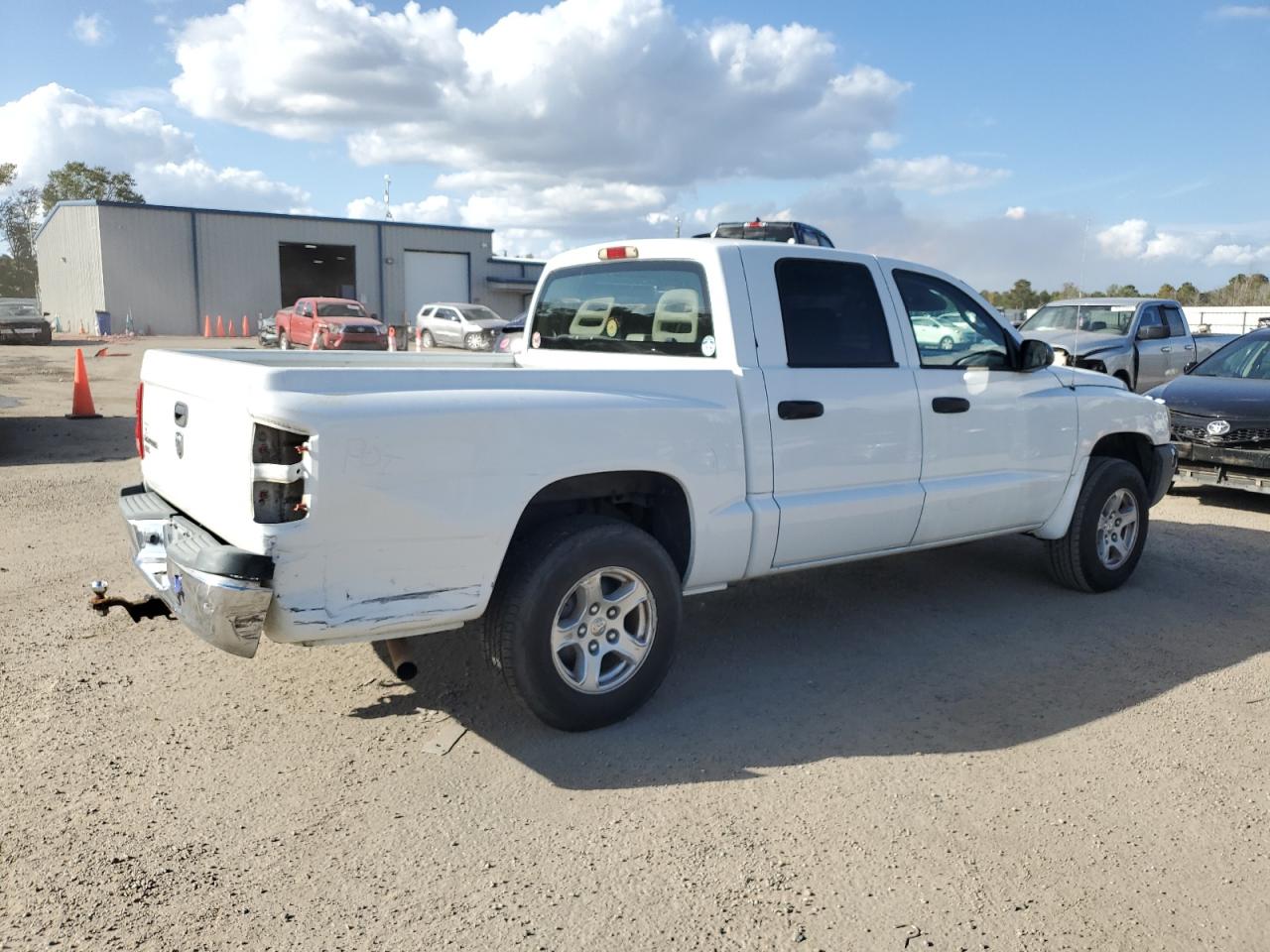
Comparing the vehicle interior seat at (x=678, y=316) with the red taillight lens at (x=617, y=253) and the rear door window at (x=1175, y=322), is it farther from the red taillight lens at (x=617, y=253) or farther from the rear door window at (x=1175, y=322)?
the rear door window at (x=1175, y=322)

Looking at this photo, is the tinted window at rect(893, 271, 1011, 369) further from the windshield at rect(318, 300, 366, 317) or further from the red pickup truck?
the windshield at rect(318, 300, 366, 317)

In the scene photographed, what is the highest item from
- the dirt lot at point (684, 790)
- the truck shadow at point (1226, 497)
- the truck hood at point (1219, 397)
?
the truck hood at point (1219, 397)

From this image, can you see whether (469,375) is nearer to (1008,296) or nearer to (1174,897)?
(1174,897)

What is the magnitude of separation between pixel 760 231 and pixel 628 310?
9344mm

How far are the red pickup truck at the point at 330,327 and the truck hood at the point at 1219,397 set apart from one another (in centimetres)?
2327

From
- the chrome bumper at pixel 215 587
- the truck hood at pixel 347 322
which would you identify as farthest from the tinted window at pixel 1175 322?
the truck hood at pixel 347 322

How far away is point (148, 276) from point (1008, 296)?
3975cm

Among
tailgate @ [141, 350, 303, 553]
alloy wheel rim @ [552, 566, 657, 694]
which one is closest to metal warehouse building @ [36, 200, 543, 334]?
tailgate @ [141, 350, 303, 553]

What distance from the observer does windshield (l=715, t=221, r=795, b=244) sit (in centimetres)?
1345

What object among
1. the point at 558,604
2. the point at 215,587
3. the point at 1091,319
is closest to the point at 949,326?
the point at 558,604

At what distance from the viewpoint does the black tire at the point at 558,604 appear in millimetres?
3625

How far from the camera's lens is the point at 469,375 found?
3.53m

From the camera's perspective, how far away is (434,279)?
4959 centimetres

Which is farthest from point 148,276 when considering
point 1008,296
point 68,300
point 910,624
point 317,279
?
point 910,624
